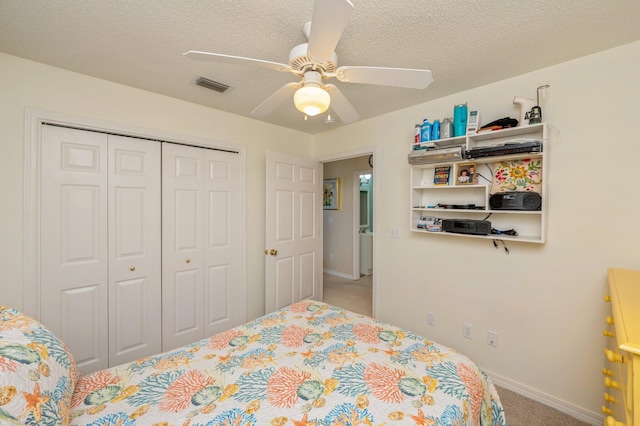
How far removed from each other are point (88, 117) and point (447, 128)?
2797 mm

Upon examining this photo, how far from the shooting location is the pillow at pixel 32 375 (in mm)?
741

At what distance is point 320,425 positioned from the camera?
0.94m

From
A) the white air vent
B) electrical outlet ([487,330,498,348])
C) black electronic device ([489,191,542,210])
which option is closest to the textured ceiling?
the white air vent

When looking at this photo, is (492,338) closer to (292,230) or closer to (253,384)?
(253,384)

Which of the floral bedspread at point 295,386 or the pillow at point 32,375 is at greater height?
the pillow at point 32,375

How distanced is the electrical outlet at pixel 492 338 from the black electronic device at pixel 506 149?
140 centimetres

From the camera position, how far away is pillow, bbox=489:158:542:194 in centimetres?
196

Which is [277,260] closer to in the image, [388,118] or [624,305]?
[388,118]

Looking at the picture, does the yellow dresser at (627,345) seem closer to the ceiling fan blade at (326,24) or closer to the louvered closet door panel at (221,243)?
the ceiling fan blade at (326,24)

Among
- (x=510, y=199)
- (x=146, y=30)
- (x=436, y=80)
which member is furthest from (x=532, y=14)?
(x=146, y=30)

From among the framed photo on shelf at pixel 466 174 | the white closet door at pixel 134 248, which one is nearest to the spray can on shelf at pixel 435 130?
the framed photo on shelf at pixel 466 174

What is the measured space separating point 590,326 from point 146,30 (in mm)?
3260

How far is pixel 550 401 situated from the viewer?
194 centimetres

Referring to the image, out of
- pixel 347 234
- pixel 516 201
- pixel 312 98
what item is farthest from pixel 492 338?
pixel 347 234
